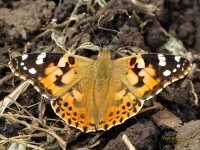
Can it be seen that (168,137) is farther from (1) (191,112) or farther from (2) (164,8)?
(2) (164,8)

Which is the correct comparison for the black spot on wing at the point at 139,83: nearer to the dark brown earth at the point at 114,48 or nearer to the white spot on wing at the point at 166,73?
the white spot on wing at the point at 166,73

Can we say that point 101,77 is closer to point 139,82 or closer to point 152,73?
point 139,82

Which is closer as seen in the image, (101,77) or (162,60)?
(162,60)

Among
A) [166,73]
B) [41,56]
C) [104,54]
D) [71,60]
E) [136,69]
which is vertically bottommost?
[166,73]

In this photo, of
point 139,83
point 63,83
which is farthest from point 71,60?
point 139,83

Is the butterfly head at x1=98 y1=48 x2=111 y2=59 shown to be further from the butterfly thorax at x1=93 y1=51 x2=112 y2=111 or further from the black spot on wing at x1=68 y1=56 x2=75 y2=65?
the black spot on wing at x1=68 y1=56 x2=75 y2=65

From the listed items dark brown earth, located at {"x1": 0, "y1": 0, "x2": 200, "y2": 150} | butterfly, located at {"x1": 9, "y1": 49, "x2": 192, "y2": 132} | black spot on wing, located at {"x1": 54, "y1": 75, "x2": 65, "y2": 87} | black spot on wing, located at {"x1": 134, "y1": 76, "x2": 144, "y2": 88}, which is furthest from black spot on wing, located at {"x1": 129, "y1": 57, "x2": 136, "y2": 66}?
black spot on wing, located at {"x1": 54, "y1": 75, "x2": 65, "y2": 87}
